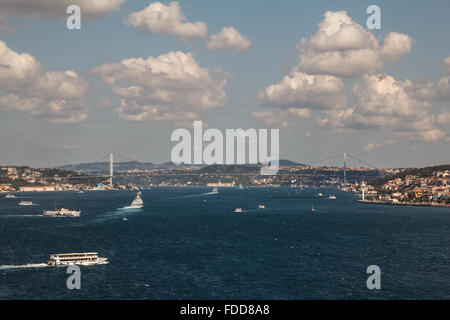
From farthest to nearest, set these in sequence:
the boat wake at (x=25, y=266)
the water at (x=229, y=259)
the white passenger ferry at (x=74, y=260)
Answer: the white passenger ferry at (x=74, y=260), the boat wake at (x=25, y=266), the water at (x=229, y=259)
